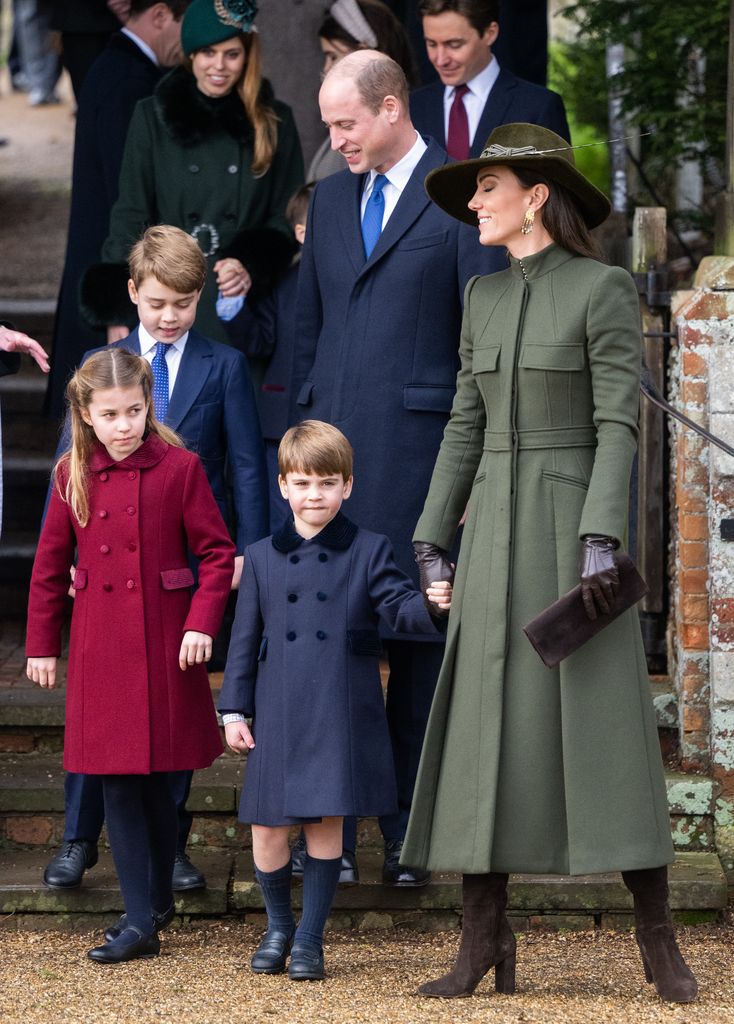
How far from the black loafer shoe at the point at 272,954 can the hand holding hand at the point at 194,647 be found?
0.70m

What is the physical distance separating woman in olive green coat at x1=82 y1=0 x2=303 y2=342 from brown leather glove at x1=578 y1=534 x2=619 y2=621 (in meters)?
2.03

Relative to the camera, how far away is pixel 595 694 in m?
4.08

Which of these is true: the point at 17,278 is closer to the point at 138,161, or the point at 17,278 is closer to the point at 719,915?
the point at 138,161

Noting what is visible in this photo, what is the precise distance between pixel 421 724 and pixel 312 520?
765 mm

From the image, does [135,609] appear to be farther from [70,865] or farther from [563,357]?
[563,357]

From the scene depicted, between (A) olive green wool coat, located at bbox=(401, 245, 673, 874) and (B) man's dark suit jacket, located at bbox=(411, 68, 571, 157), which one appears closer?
(A) olive green wool coat, located at bbox=(401, 245, 673, 874)

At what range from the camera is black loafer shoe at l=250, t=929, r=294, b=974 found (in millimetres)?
4406

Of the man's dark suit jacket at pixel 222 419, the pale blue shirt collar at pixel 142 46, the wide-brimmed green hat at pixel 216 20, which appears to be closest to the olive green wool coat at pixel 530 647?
the man's dark suit jacket at pixel 222 419

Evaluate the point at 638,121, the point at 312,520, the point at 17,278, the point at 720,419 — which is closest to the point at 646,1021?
the point at 312,520

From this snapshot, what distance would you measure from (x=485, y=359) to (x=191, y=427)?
101 centimetres

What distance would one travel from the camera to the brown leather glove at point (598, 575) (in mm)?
3973

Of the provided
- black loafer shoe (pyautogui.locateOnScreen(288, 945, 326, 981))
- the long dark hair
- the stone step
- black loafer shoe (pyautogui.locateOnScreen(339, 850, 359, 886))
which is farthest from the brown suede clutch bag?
the stone step

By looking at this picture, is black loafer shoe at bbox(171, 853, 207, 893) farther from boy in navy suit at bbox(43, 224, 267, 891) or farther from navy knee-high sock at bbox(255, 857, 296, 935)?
navy knee-high sock at bbox(255, 857, 296, 935)

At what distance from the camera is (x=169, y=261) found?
4.70 m
